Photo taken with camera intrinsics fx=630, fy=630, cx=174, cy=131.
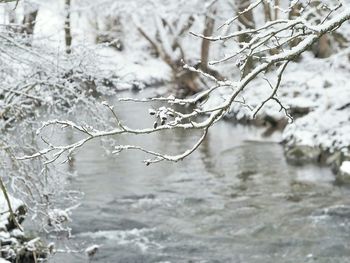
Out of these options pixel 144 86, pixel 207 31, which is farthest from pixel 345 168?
pixel 207 31

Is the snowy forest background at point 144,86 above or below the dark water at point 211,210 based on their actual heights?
above

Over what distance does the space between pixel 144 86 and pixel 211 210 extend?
2192mm

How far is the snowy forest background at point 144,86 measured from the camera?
3.13 metres

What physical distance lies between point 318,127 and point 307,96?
240 centimetres

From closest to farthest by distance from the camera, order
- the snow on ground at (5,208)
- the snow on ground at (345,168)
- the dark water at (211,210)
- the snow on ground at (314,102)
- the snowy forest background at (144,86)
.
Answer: the snowy forest background at (144,86) → the snow on ground at (5,208) → the dark water at (211,210) → the snow on ground at (345,168) → the snow on ground at (314,102)

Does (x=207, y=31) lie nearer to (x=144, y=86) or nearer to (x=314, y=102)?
(x=314, y=102)

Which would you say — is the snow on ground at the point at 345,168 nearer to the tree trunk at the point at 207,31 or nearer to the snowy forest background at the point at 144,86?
the snowy forest background at the point at 144,86

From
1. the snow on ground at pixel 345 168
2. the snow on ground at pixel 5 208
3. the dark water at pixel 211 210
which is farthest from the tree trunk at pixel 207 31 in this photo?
the snow on ground at pixel 5 208

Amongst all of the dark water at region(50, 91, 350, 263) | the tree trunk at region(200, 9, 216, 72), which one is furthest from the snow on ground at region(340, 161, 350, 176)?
the tree trunk at region(200, 9, 216, 72)

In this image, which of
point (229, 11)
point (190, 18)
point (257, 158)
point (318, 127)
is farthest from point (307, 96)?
point (190, 18)

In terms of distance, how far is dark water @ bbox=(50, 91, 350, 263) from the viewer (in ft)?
24.7

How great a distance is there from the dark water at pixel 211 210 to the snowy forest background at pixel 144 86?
1.59ft

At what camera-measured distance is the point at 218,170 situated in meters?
11.9

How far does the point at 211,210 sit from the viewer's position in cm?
925
